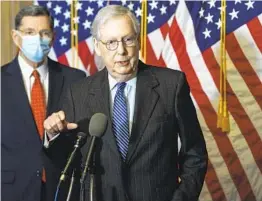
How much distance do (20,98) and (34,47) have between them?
256mm

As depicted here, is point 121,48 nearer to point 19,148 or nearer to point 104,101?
point 104,101

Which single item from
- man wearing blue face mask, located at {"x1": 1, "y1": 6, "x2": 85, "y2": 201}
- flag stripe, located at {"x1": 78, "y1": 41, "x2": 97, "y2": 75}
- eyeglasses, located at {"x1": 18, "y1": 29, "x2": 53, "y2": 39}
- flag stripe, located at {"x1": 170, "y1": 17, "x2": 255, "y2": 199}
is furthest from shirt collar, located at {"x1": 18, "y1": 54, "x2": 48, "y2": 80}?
flag stripe, located at {"x1": 170, "y1": 17, "x2": 255, "y2": 199}

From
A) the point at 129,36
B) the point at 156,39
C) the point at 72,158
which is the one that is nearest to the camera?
the point at 72,158

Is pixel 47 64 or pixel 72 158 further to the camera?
pixel 47 64

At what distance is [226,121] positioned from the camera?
222 cm

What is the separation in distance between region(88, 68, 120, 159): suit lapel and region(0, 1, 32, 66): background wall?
1539 millimetres

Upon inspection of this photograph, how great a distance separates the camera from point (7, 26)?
293cm

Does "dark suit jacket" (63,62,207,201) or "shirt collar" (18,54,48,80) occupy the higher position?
"shirt collar" (18,54,48,80)

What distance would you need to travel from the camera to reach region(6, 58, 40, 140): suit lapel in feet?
6.82

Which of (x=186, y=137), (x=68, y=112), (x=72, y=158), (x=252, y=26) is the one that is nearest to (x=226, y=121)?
(x=252, y=26)

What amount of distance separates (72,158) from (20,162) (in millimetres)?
932

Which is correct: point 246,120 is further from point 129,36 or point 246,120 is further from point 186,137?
point 129,36

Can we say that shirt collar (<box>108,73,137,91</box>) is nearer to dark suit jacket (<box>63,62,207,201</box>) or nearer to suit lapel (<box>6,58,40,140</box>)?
dark suit jacket (<box>63,62,207,201</box>)

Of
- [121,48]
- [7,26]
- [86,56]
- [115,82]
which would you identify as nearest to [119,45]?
[121,48]
